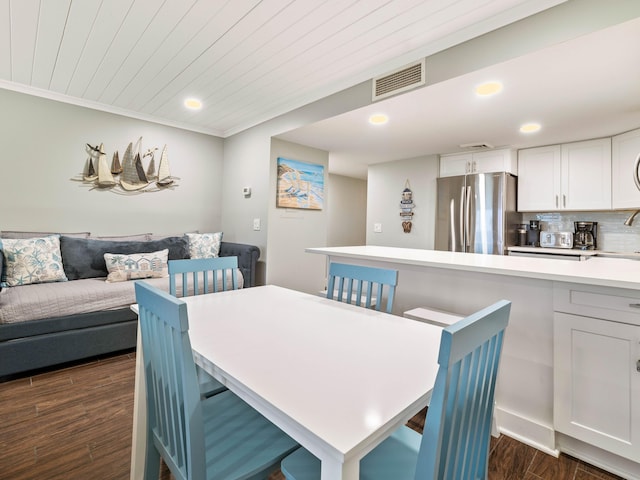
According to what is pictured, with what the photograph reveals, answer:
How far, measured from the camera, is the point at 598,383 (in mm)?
1471

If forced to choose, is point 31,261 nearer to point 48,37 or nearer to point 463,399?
point 48,37

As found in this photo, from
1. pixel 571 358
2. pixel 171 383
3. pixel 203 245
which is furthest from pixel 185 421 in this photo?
pixel 203 245

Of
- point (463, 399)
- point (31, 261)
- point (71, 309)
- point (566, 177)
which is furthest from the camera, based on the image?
point (566, 177)

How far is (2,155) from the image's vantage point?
2852mm

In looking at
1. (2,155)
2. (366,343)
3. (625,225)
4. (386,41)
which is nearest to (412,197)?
(625,225)

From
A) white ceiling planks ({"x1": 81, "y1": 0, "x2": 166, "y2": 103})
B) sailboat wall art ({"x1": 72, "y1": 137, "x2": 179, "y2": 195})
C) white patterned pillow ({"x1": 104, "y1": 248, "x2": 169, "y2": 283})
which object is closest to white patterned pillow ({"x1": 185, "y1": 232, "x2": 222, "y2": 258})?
white patterned pillow ({"x1": 104, "y1": 248, "x2": 169, "y2": 283})

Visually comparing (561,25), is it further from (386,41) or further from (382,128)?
(382,128)

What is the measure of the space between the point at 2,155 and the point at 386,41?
3432 mm

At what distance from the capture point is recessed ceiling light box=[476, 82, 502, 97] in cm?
208

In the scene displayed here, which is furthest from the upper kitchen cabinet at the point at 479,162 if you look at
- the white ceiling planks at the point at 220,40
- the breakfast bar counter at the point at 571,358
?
the white ceiling planks at the point at 220,40

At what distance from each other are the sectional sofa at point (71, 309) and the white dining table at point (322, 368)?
153cm

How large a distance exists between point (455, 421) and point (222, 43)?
7.96 feet

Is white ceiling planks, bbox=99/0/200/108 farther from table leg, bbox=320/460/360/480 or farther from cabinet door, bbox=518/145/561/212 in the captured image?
cabinet door, bbox=518/145/561/212

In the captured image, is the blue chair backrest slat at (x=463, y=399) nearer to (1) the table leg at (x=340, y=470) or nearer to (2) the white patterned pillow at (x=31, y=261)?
(1) the table leg at (x=340, y=470)
